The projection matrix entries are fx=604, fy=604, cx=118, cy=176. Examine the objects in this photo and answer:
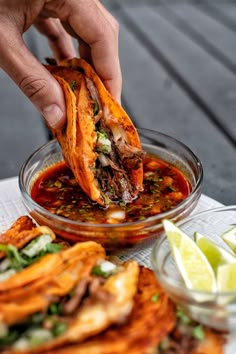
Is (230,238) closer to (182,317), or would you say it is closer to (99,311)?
(182,317)

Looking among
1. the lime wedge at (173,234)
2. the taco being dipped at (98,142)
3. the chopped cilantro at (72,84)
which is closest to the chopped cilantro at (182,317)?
the lime wedge at (173,234)

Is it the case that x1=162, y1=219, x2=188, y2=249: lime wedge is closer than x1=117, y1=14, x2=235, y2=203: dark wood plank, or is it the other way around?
x1=162, y1=219, x2=188, y2=249: lime wedge

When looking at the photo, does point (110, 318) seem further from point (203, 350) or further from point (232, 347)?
point (232, 347)

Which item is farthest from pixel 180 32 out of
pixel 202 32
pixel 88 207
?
pixel 88 207

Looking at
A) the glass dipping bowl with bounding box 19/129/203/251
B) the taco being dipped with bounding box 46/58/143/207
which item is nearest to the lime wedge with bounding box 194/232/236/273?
the glass dipping bowl with bounding box 19/129/203/251

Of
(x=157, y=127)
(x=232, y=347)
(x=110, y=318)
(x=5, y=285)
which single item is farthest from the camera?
(x=157, y=127)

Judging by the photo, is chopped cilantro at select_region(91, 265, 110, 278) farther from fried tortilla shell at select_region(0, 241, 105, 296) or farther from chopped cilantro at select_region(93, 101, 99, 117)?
chopped cilantro at select_region(93, 101, 99, 117)

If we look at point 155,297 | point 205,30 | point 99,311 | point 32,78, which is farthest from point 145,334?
point 205,30
